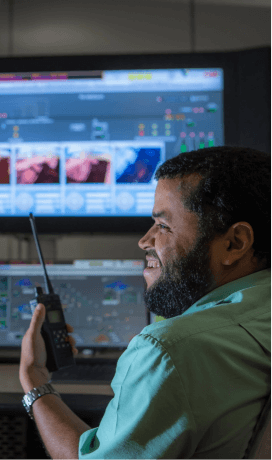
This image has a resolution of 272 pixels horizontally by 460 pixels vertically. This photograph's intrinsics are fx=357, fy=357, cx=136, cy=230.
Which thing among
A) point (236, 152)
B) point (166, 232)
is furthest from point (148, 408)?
point (236, 152)

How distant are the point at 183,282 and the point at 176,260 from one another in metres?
0.04

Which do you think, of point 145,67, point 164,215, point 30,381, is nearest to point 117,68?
point 145,67

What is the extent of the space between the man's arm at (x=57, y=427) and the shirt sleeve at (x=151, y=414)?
13cm

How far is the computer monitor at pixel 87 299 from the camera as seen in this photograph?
1.10 m

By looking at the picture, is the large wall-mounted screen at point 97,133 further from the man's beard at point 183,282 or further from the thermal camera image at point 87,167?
the man's beard at point 183,282

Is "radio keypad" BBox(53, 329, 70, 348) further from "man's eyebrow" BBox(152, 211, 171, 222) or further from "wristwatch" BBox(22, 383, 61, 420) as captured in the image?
"man's eyebrow" BBox(152, 211, 171, 222)

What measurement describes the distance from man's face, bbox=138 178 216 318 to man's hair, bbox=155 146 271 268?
18 millimetres

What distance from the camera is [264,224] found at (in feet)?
1.96

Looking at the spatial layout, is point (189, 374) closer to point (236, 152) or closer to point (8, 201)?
point (236, 152)

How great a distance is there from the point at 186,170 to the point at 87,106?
2.21ft

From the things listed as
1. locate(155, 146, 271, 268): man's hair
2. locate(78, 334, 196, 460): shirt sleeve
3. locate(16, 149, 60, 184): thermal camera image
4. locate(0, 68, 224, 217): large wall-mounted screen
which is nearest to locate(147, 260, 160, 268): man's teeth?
locate(155, 146, 271, 268): man's hair

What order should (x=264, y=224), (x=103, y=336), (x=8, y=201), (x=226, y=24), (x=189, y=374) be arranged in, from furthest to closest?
1. (x=226, y=24)
2. (x=8, y=201)
3. (x=103, y=336)
4. (x=264, y=224)
5. (x=189, y=374)

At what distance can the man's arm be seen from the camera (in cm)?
58

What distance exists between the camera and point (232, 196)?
59 centimetres
